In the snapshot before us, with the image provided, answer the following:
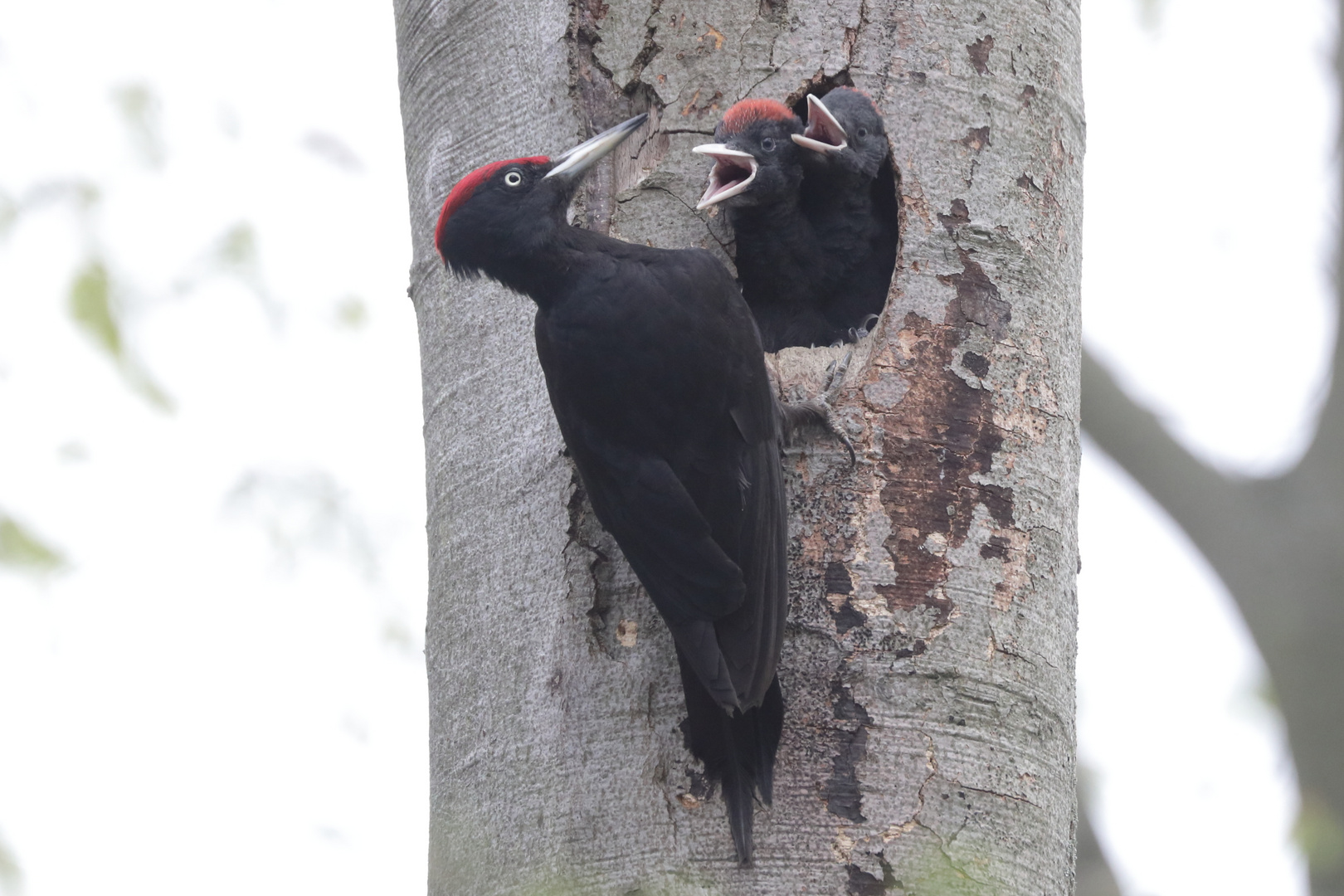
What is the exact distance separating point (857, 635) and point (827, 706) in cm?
12

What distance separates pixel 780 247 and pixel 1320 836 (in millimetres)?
2258

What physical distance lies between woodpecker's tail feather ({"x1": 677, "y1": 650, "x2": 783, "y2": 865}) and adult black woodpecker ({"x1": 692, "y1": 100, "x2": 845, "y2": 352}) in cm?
115

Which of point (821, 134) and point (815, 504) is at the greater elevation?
point (821, 134)

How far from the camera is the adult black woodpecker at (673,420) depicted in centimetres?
218

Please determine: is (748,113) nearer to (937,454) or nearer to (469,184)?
(469,184)

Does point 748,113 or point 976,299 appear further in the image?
point 748,113

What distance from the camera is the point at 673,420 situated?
2568 millimetres

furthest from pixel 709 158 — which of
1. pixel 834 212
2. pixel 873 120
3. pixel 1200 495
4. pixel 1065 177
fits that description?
pixel 1200 495

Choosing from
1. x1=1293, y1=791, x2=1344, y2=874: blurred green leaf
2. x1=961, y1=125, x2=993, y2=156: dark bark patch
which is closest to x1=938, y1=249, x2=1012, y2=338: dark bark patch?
x1=961, y1=125, x2=993, y2=156: dark bark patch

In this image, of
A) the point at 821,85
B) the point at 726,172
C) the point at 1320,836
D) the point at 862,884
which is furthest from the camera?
the point at 1320,836

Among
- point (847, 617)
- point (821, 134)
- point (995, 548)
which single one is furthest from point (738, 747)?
point (821, 134)

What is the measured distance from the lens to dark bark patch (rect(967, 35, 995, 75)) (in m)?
2.71

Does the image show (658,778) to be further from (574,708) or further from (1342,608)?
(1342,608)

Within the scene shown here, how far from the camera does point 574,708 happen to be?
227 centimetres
